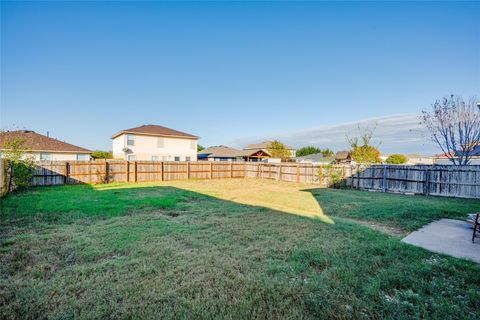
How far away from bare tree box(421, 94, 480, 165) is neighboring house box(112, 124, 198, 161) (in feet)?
83.7

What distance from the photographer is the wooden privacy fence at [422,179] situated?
36.7 feet

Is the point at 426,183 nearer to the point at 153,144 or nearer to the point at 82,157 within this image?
the point at 153,144

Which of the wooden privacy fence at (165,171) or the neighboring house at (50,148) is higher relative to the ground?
the neighboring house at (50,148)

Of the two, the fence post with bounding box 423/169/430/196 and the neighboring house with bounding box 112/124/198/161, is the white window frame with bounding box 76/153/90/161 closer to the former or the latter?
the neighboring house with bounding box 112/124/198/161

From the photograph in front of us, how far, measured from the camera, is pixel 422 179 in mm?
12500

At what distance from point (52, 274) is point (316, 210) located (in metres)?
6.97

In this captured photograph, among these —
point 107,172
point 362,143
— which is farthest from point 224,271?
point 362,143

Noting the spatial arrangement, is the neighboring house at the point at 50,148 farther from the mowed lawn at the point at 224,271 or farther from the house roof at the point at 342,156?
the house roof at the point at 342,156

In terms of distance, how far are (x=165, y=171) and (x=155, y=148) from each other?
1151cm

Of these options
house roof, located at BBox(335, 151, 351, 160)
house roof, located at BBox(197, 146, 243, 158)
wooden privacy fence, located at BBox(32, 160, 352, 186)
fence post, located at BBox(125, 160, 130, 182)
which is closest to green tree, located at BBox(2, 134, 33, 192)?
wooden privacy fence, located at BBox(32, 160, 352, 186)

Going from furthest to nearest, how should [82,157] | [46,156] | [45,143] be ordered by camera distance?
[82,157] < [45,143] < [46,156]

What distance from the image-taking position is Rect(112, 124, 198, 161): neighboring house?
1092 inches

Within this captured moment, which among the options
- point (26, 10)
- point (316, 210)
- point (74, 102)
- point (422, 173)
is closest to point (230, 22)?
point (26, 10)

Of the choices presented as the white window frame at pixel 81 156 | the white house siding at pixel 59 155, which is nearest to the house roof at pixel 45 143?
the white house siding at pixel 59 155
